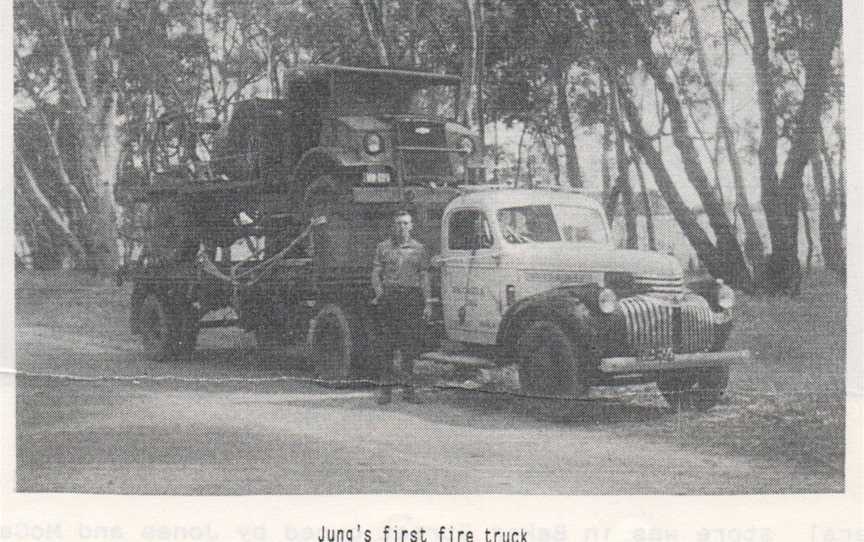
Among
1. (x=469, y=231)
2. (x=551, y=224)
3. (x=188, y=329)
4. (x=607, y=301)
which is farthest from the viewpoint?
(x=188, y=329)

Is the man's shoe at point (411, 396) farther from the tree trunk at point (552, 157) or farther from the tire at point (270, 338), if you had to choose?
the tree trunk at point (552, 157)

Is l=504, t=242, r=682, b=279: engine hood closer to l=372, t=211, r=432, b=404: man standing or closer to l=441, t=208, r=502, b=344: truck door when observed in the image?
l=441, t=208, r=502, b=344: truck door

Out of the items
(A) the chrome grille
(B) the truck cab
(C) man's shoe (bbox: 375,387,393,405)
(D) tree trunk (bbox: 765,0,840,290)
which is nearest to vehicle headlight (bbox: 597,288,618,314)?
(B) the truck cab

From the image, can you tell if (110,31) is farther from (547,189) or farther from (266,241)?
(547,189)

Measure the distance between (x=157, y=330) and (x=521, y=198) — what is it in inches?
77.6

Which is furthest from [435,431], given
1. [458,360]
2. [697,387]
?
[697,387]

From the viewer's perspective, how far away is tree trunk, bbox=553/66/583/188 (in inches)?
180

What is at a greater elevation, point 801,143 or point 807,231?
point 801,143

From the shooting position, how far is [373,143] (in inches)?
200

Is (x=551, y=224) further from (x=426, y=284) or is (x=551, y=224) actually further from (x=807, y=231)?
(x=807, y=231)

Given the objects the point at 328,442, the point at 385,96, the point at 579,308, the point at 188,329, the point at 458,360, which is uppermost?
the point at 385,96

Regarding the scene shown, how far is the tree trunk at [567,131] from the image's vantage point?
4570 millimetres

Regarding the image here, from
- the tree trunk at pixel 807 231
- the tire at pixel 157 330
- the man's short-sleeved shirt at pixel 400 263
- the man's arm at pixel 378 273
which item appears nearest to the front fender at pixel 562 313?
the man's short-sleeved shirt at pixel 400 263

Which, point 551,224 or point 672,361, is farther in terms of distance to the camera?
point 551,224
